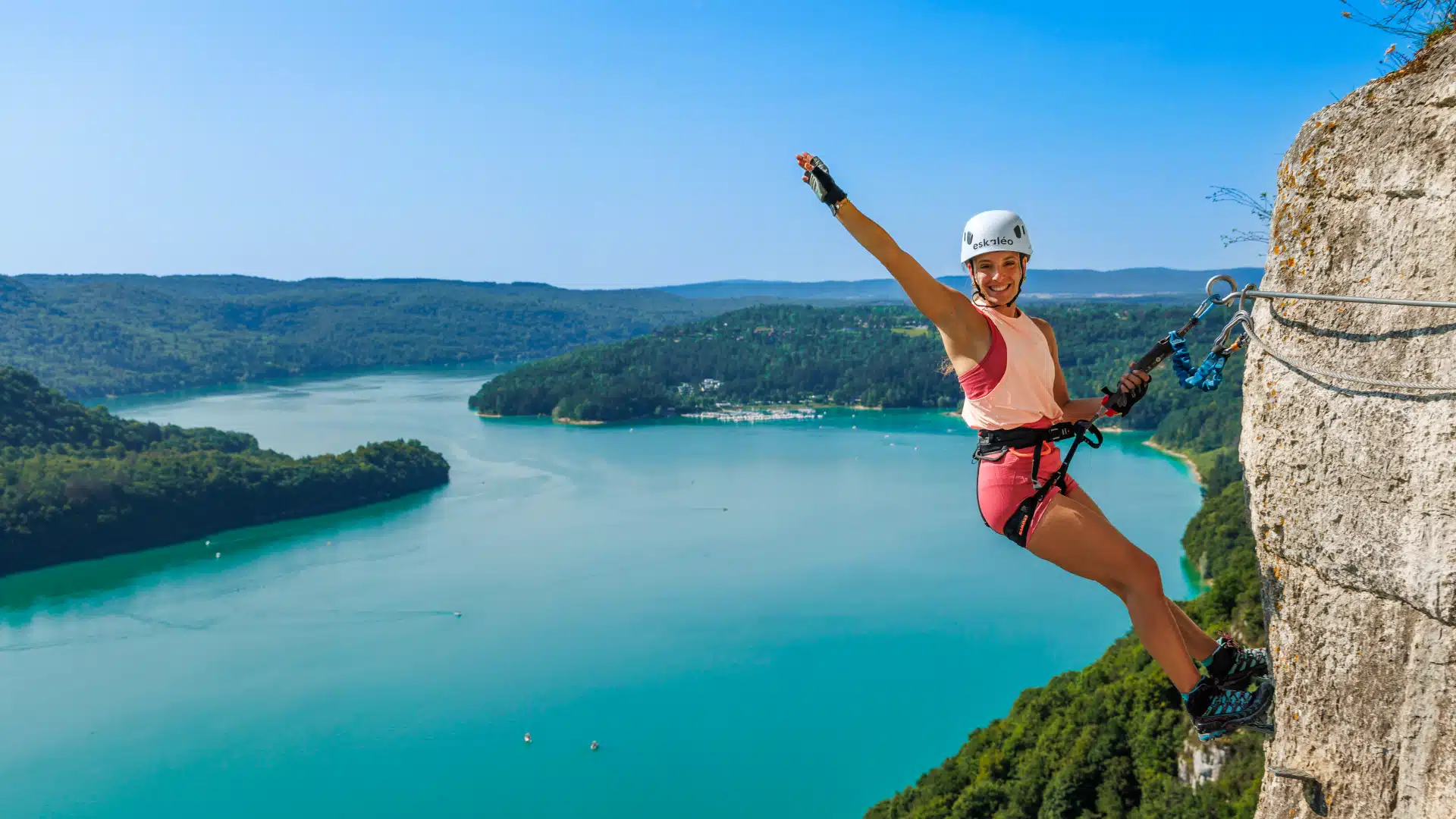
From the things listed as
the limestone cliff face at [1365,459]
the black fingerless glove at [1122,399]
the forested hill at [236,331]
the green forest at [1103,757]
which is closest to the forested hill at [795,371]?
the forested hill at [236,331]

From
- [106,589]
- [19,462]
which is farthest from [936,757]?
[19,462]

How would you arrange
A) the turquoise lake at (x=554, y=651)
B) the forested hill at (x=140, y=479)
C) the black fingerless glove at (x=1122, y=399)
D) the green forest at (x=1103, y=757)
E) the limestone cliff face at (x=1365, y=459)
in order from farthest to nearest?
the forested hill at (x=140, y=479) → the turquoise lake at (x=554, y=651) → the green forest at (x=1103, y=757) → the black fingerless glove at (x=1122, y=399) → the limestone cliff face at (x=1365, y=459)

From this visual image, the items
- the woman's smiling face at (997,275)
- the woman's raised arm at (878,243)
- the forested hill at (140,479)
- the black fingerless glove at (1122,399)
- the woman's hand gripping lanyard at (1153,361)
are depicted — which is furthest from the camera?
the forested hill at (140,479)

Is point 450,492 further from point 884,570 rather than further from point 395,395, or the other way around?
point 395,395

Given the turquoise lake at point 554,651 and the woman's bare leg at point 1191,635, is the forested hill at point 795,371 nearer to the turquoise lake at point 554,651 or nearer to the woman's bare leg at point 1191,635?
the turquoise lake at point 554,651

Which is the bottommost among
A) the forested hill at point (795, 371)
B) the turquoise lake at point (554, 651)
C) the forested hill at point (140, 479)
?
the turquoise lake at point (554, 651)

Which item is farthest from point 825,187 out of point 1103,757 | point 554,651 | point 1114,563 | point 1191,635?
point 554,651
